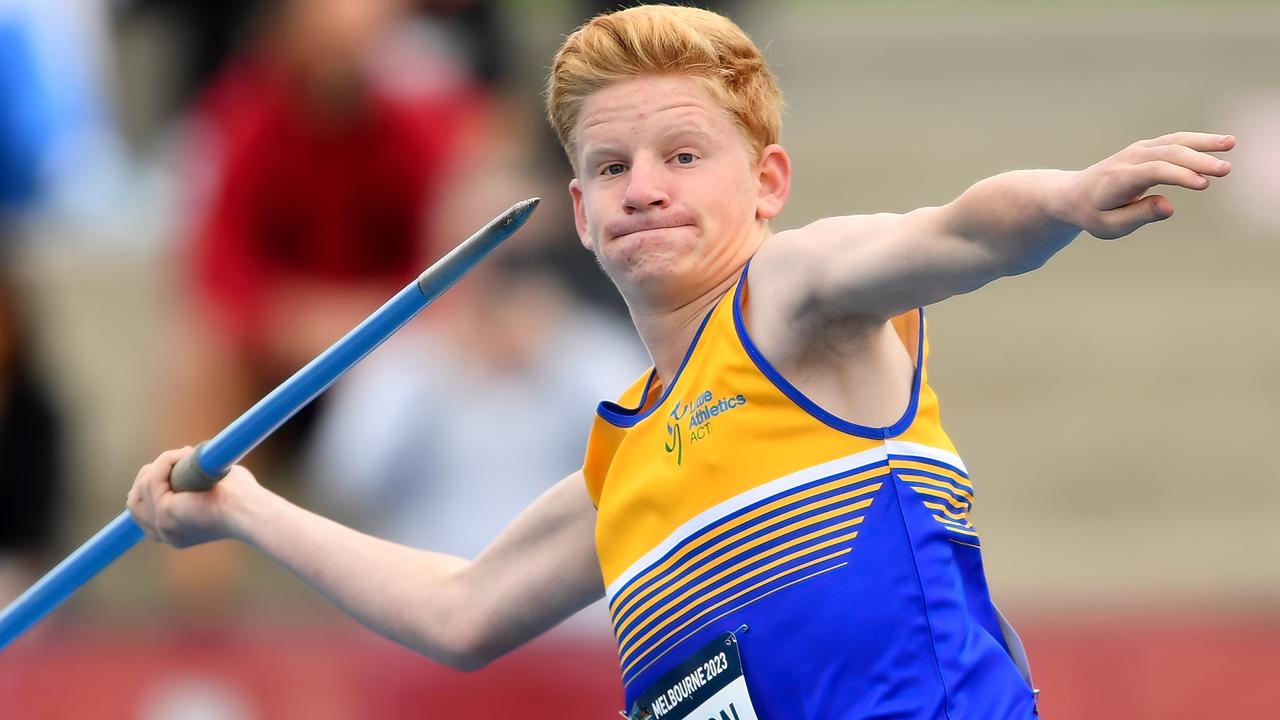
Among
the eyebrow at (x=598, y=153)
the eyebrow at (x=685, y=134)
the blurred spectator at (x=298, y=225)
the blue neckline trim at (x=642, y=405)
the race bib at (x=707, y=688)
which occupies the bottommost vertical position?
the race bib at (x=707, y=688)

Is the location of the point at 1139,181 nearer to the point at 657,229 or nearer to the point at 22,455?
the point at 657,229

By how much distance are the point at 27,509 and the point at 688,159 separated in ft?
17.4

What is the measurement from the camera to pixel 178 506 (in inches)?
171

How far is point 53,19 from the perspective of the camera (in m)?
9.49

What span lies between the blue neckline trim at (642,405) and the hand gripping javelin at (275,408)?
15.4 inches

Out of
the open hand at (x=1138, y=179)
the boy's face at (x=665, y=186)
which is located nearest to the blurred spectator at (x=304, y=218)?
the boy's face at (x=665, y=186)

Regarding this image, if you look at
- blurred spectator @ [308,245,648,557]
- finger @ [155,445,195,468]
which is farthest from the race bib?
blurred spectator @ [308,245,648,557]

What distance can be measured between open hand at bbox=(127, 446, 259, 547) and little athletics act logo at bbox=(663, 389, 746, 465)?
3.97ft

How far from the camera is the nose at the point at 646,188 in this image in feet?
11.6

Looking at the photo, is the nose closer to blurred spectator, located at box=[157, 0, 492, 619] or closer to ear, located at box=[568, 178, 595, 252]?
ear, located at box=[568, 178, 595, 252]

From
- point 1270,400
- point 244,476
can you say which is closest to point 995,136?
point 1270,400

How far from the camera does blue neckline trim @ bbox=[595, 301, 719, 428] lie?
3.62 meters

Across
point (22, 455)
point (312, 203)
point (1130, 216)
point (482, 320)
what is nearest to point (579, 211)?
point (1130, 216)

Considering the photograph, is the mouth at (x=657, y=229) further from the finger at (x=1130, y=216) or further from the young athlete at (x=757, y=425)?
the finger at (x=1130, y=216)
